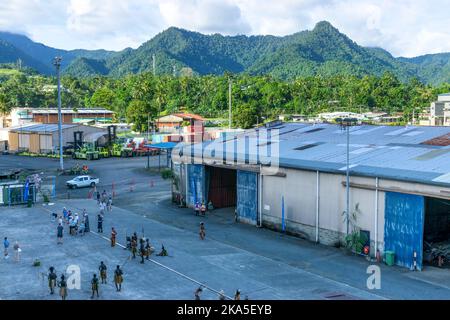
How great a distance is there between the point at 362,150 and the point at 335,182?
5112 millimetres

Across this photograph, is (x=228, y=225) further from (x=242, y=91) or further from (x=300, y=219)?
(x=242, y=91)

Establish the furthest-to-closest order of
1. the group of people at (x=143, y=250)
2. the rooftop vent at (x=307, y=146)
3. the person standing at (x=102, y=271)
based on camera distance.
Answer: the rooftop vent at (x=307, y=146)
the group of people at (x=143, y=250)
the person standing at (x=102, y=271)

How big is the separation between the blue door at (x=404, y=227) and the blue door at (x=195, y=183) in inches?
750

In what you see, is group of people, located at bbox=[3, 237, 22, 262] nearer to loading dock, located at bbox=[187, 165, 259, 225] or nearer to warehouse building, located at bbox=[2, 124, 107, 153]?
loading dock, located at bbox=[187, 165, 259, 225]

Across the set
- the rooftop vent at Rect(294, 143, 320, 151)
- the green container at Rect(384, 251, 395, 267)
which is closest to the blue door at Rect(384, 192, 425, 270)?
the green container at Rect(384, 251, 395, 267)

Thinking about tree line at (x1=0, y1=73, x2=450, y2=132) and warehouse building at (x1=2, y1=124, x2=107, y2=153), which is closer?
warehouse building at (x1=2, y1=124, x2=107, y2=153)

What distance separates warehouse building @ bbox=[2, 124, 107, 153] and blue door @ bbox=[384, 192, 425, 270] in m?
68.2

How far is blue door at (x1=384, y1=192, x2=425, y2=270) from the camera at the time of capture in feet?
91.0

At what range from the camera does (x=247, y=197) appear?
1569 inches

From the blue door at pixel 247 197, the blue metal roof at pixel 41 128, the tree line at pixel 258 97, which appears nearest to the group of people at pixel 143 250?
the blue door at pixel 247 197

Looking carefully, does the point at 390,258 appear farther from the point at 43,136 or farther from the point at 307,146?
the point at 43,136

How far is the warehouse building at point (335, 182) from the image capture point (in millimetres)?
28484

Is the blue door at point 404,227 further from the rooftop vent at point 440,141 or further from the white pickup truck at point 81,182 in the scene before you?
the white pickup truck at point 81,182

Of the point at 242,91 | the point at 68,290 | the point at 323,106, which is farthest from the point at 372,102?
the point at 68,290
